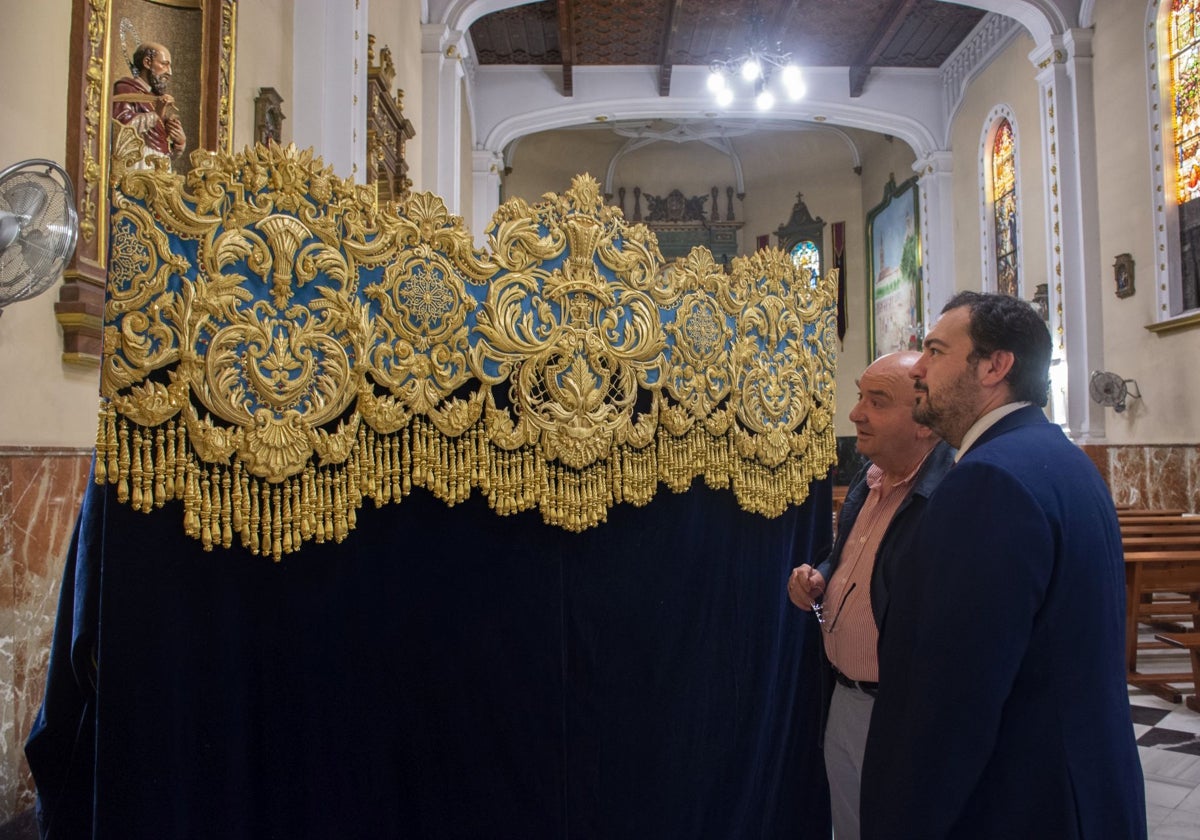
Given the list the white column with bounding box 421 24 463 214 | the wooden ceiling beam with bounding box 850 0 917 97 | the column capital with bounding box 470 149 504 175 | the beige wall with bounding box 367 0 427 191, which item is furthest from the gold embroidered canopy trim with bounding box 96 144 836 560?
the column capital with bounding box 470 149 504 175

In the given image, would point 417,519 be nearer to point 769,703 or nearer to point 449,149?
point 769,703

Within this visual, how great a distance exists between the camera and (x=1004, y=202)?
31.2 ft

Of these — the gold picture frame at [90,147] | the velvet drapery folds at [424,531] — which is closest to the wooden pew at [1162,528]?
the velvet drapery folds at [424,531]

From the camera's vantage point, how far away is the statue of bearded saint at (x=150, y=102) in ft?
8.40

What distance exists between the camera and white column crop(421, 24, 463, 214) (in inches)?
272

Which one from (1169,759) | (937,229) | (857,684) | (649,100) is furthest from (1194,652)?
(649,100)

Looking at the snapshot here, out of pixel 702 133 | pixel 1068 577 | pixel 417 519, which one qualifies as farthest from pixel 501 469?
pixel 702 133

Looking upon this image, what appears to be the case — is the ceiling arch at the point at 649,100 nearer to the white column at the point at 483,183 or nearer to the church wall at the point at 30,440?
the white column at the point at 483,183

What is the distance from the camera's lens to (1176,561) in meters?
4.09

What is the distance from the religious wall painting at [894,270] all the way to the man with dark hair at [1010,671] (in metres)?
10.3

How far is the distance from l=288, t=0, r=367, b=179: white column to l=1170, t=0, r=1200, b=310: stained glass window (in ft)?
20.0

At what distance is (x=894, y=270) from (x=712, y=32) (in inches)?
175

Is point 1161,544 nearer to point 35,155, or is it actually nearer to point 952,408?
point 952,408

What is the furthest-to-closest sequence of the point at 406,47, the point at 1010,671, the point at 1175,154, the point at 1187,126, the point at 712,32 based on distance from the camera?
the point at 712,32, the point at 1175,154, the point at 1187,126, the point at 406,47, the point at 1010,671
